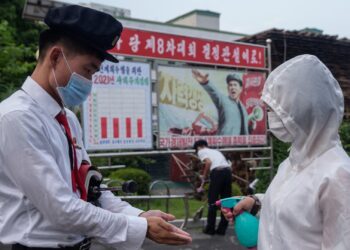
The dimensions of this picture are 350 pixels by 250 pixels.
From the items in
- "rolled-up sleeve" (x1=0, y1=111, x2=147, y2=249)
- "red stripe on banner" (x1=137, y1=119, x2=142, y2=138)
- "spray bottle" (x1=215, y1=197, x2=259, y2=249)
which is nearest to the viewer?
"rolled-up sleeve" (x1=0, y1=111, x2=147, y2=249)

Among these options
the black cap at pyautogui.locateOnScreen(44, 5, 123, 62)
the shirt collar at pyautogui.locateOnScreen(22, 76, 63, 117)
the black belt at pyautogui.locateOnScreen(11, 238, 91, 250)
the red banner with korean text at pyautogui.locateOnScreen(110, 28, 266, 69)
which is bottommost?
the black belt at pyautogui.locateOnScreen(11, 238, 91, 250)

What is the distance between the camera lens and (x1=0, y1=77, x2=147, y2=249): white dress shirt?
5.55 ft

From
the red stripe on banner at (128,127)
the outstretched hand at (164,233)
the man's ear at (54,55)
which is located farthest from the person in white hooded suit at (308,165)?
the red stripe on banner at (128,127)

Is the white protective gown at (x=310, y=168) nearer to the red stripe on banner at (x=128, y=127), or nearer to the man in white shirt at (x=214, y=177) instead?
the red stripe on banner at (x=128, y=127)

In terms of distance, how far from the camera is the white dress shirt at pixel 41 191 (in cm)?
169

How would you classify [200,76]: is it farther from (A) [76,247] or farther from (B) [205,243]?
(A) [76,247]

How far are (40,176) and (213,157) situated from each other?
19.6ft

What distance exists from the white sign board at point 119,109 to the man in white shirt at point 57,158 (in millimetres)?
4501

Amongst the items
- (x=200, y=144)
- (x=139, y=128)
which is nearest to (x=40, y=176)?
(x=139, y=128)

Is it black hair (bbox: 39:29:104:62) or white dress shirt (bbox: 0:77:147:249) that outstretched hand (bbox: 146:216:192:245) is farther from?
black hair (bbox: 39:29:104:62)

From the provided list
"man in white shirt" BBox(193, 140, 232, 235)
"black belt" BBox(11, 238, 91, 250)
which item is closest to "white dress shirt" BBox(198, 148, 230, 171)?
"man in white shirt" BBox(193, 140, 232, 235)

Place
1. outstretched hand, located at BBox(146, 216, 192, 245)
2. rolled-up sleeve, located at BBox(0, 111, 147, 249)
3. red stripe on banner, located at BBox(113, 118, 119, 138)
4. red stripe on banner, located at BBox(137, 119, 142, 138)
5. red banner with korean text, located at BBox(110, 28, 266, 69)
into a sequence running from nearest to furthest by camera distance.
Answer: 1. rolled-up sleeve, located at BBox(0, 111, 147, 249)
2. outstretched hand, located at BBox(146, 216, 192, 245)
3. red stripe on banner, located at BBox(113, 118, 119, 138)
4. red banner with korean text, located at BBox(110, 28, 266, 69)
5. red stripe on banner, located at BBox(137, 119, 142, 138)

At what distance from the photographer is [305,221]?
1.84 meters

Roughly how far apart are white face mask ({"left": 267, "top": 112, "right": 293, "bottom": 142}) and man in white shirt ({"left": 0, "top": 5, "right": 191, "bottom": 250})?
633 mm
